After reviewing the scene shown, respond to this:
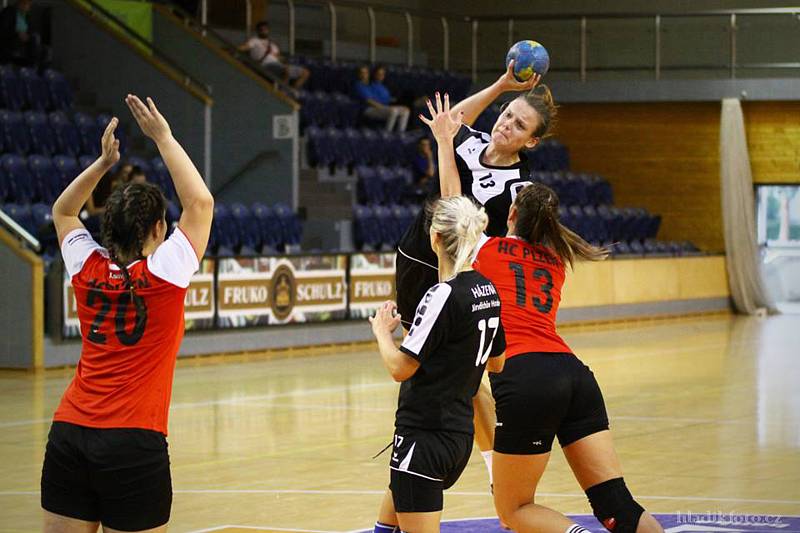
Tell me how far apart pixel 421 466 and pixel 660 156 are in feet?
82.7

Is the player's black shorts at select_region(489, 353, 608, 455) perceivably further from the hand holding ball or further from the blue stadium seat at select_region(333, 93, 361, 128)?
the blue stadium seat at select_region(333, 93, 361, 128)

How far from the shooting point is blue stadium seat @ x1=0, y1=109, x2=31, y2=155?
61.3 feet

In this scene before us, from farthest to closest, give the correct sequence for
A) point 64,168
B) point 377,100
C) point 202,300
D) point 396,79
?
point 396,79 → point 377,100 → point 64,168 → point 202,300

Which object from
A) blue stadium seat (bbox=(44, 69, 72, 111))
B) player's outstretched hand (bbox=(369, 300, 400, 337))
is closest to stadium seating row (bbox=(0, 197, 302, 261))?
blue stadium seat (bbox=(44, 69, 72, 111))

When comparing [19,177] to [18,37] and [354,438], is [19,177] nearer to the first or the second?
[18,37]

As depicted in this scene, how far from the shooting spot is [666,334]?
72.9 ft

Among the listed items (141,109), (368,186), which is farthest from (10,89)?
(141,109)

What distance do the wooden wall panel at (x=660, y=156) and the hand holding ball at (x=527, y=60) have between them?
22405 mm

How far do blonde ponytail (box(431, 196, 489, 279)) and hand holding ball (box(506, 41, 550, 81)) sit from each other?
1.92 m

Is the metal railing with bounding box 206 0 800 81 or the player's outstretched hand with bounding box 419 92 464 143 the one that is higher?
the metal railing with bounding box 206 0 800 81

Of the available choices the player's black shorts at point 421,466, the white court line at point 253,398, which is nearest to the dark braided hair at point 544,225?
the player's black shorts at point 421,466

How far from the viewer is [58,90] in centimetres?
2053

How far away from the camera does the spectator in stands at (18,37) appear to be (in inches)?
794

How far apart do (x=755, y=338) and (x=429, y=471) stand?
55.6ft
